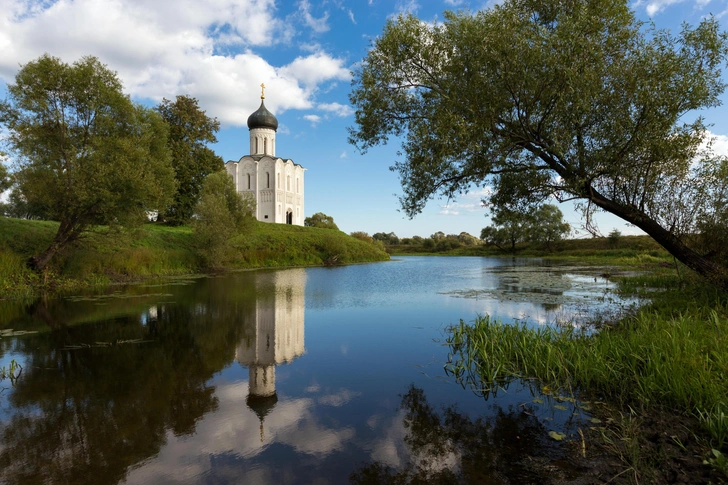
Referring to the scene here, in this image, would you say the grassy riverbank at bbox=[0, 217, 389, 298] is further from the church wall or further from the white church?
the white church

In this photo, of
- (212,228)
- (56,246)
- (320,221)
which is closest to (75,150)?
(56,246)

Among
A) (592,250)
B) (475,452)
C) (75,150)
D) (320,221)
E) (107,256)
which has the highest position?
(320,221)

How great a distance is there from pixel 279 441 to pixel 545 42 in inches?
406

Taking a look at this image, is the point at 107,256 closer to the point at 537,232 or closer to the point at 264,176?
the point at 264,176

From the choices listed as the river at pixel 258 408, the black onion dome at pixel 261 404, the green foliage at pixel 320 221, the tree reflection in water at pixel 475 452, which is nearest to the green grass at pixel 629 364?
the river at pixel 258 408

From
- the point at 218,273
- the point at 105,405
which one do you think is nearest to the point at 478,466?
the point at 105,405

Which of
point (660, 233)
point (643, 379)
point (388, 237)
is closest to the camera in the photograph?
point (643, 379)

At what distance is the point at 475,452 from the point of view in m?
4.33

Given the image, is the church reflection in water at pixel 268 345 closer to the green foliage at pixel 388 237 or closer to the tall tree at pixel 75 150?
the tall tree at pixel 75 150

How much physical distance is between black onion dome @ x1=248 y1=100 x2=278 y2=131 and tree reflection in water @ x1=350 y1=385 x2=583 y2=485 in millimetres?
61611

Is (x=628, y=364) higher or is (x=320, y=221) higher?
(x=320, y=221)

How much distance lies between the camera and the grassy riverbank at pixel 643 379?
149 inches

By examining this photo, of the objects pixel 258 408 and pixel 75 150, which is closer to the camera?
pixel 258 408

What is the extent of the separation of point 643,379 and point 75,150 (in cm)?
2072
